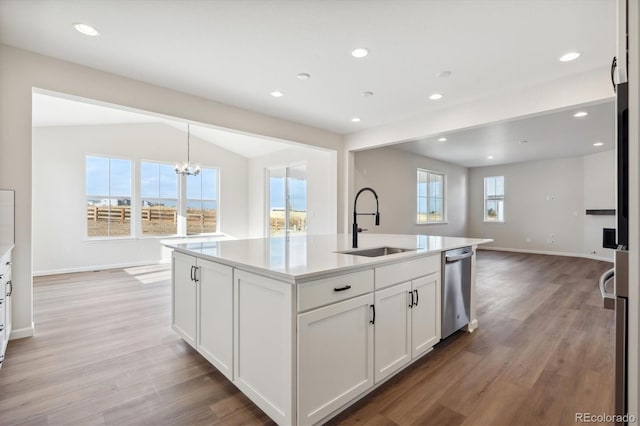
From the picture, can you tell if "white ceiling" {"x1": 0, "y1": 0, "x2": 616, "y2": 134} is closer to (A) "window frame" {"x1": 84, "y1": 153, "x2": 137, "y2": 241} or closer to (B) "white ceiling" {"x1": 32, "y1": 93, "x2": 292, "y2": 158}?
(B) "white ceiling" {"x1": 32, "y1": 93, "x2": 292, "y2": 158}

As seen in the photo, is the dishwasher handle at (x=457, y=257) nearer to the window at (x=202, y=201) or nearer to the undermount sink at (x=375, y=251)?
the undermount sink at (x=375, y=251)

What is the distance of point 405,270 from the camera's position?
6.93 ft

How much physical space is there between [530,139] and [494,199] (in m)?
3.65

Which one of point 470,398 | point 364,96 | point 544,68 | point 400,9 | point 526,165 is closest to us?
point 470,398

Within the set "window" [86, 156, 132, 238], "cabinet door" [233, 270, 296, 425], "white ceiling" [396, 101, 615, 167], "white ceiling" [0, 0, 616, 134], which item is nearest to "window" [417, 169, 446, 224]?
"white ceiling" [396, 101, 615, 167]

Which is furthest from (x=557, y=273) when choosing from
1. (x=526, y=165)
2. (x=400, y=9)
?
(x=400, y=9)

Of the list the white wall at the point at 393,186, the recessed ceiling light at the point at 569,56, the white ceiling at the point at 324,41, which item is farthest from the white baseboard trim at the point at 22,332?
the recessed ceiling light at the point at 569,56

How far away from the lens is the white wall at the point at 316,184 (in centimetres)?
590

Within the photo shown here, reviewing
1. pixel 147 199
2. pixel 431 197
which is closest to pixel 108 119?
pixel 147 199

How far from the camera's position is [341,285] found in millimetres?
1658

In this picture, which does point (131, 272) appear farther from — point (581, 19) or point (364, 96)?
point (581, 19)

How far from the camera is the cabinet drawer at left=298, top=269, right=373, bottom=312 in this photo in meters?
1.49

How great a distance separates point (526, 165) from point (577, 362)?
772 centimetres

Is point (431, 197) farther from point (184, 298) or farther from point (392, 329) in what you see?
point (184, 298)
